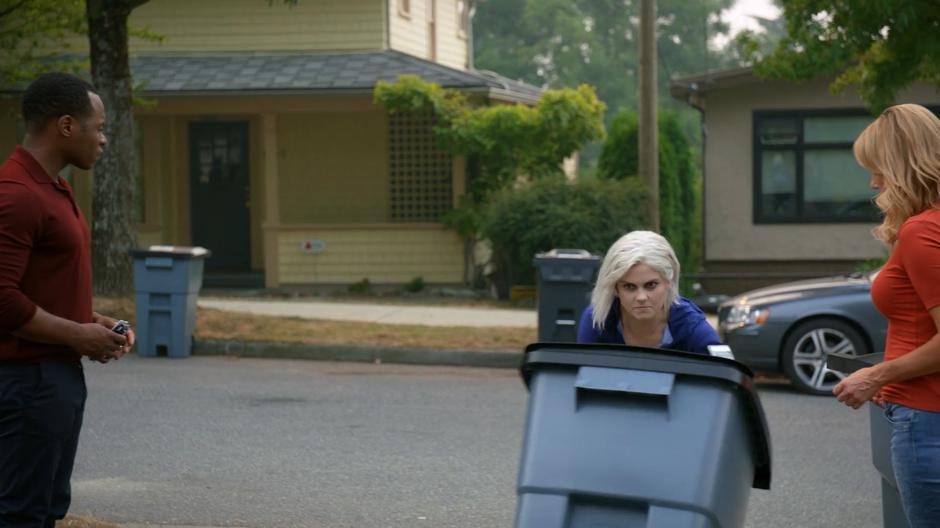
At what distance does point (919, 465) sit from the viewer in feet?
12.5

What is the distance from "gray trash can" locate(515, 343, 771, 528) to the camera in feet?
11.3

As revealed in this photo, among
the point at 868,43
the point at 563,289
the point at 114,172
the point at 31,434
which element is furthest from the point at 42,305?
the point at 114,172

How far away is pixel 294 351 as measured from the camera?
1409 centimetres

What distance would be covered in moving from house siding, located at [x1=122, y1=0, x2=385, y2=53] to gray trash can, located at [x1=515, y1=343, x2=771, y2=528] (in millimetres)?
18997

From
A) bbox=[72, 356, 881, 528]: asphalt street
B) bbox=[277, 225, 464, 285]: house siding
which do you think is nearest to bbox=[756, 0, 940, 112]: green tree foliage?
bbox=[72, 356, 881, 528]: asphalt street

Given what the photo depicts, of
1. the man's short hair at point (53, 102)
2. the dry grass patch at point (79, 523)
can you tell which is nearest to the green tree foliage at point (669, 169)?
the dry grass patch at point (79, 523)

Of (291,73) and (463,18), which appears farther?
(463,18)

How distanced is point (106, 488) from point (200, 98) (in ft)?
45.3

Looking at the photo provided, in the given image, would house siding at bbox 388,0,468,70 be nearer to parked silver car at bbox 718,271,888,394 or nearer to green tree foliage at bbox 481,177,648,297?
green tree foliage at bbox 481,177,648,297

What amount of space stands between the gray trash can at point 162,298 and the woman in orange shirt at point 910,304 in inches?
417

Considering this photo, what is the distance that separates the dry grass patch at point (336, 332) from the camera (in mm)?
14164

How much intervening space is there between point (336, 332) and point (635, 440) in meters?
11.6

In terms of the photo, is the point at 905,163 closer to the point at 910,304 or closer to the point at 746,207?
the point at 910,304

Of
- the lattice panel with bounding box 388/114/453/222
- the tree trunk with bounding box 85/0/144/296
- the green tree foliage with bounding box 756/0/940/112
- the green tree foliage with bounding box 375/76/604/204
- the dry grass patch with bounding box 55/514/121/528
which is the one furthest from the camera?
the lattice panel with bounding box 388/114/453/222
